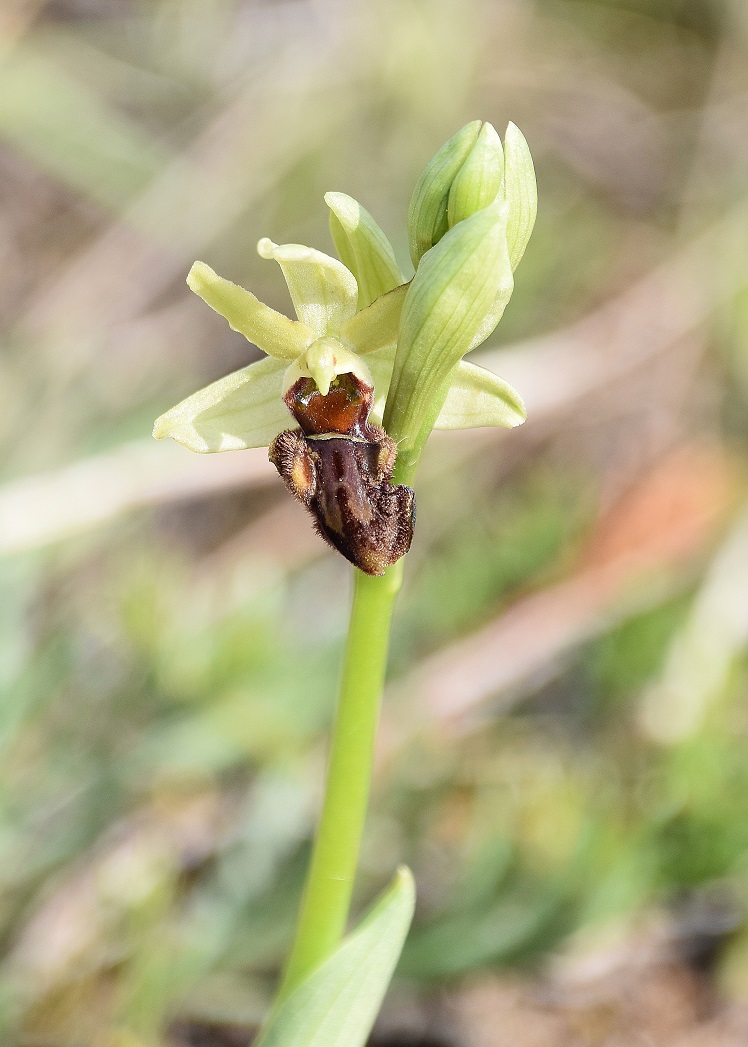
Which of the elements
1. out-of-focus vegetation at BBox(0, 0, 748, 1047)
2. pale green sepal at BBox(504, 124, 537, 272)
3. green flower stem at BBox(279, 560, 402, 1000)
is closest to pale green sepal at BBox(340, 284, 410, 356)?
pale green sepal at BBox(504, 124, 537, 272)

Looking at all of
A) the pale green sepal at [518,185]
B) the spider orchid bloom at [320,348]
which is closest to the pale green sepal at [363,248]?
the spider orchid bloom at [320,348]

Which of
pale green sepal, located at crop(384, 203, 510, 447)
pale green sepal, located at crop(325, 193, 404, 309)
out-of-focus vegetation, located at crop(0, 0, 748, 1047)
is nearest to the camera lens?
pale green sepal, located at crop(384, 203, 510, 447)

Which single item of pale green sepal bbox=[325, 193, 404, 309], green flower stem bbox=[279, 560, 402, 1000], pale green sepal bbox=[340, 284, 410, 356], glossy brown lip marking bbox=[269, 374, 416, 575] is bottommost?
green flower stem bbox=[279, 560, 402, 1000]

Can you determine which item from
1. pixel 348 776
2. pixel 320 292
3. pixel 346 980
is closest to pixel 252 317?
pixel 320 292

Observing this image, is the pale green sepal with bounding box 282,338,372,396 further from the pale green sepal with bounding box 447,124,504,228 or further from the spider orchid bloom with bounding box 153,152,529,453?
the pale green sepal with bounding box 447,124,504,228

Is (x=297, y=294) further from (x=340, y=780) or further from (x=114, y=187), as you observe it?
(x=114, y=187)

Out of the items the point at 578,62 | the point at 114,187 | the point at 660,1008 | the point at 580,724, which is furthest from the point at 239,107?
the point at 660,1008

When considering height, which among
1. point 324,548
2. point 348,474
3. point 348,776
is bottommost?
point 348,776

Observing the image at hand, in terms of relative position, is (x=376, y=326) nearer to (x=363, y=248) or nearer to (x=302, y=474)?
(x=363, y=248)
